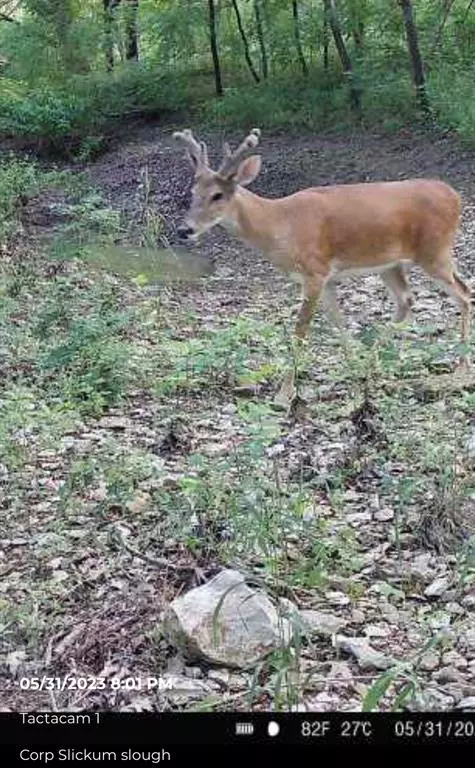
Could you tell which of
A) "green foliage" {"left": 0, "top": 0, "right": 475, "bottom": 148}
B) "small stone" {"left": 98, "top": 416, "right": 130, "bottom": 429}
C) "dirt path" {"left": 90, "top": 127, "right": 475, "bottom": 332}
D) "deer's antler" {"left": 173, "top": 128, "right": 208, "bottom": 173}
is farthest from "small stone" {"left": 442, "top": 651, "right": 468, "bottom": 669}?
"green foliage" {"left": 0, "top": 0, "right": 475, "bottom": 148}

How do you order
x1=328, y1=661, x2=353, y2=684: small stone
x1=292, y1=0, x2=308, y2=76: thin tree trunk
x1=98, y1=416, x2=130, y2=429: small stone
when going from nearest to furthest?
x1=328, y1=661, x2=353, y2=684: small stone → x1=98, y1=416, x2=130, y2=429: small stone → x1=292, y1=0, x2=308, y2=76: thin tree trunk

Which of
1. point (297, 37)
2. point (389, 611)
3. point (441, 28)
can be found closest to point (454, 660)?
point (389, 611)

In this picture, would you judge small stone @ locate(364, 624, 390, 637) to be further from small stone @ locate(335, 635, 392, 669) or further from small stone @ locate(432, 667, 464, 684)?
small stone @ locate(432, 667, 464, 684)

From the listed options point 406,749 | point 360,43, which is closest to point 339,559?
point 406,749

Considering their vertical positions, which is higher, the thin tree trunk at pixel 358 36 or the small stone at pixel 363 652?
the thin tree trunk at pixel 358 36

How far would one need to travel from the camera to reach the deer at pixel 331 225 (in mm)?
6242

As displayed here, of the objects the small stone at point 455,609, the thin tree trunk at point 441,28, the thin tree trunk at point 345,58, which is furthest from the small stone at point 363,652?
the thin tree trunk at point 441,28

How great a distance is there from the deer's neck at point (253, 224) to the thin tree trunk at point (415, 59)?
7.44 metres

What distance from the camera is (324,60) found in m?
16.2

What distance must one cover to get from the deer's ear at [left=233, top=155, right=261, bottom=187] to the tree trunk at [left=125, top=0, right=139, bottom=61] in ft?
42.7

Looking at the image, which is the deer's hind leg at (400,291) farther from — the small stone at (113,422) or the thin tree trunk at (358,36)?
the thin tree trunk at (358,36)

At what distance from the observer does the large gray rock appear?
2904mm

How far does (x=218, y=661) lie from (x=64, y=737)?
0.80 m

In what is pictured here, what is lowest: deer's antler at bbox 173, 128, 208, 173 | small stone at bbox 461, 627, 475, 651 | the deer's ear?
small stone at bbox 461, 627, 475, 651
